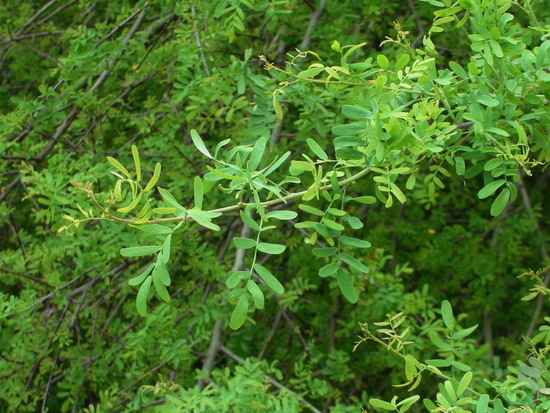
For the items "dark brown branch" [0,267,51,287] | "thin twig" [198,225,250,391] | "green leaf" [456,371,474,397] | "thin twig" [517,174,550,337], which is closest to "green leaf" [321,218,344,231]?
"green leaf" [456,371,474,397]

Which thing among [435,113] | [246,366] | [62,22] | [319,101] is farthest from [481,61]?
[62,22]

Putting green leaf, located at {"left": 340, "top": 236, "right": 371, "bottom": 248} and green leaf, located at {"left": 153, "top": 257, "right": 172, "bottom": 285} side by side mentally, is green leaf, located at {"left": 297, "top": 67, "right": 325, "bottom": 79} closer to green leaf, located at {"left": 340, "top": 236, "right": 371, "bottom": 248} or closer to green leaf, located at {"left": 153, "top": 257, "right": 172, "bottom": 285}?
green leaf, located at {"left": 340, "top": 236, "right": 371, "bottom": 248}

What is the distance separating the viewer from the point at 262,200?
2.12 m

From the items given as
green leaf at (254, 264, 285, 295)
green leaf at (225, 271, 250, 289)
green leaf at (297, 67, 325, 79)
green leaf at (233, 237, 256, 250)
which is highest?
green leaf at (297, 67, 325, 79)

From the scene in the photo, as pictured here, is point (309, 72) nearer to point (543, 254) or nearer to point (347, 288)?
point (347, 288)

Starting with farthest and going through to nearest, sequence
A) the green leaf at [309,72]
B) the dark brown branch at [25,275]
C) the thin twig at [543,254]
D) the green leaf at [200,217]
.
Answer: the thin twig at [543,254]
the dark brown branch at [25,275]
the green leaf at [309,72]
the green leaf at [200,217]

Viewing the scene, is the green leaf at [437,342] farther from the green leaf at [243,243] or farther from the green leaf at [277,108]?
the green leaf at [277,108]

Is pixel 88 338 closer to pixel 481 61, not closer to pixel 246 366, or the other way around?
pixel 246 366

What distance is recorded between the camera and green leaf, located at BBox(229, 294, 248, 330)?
113 cm

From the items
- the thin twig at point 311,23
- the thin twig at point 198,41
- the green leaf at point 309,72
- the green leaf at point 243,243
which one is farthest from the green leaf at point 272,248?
the thin twig at point 311,23

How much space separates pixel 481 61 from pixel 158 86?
202 cm

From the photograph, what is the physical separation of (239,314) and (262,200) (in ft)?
3.28

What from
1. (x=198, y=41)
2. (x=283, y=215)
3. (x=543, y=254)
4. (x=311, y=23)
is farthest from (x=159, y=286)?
(x=543, y=254)

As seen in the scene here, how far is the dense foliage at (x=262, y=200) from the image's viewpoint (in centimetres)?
137
